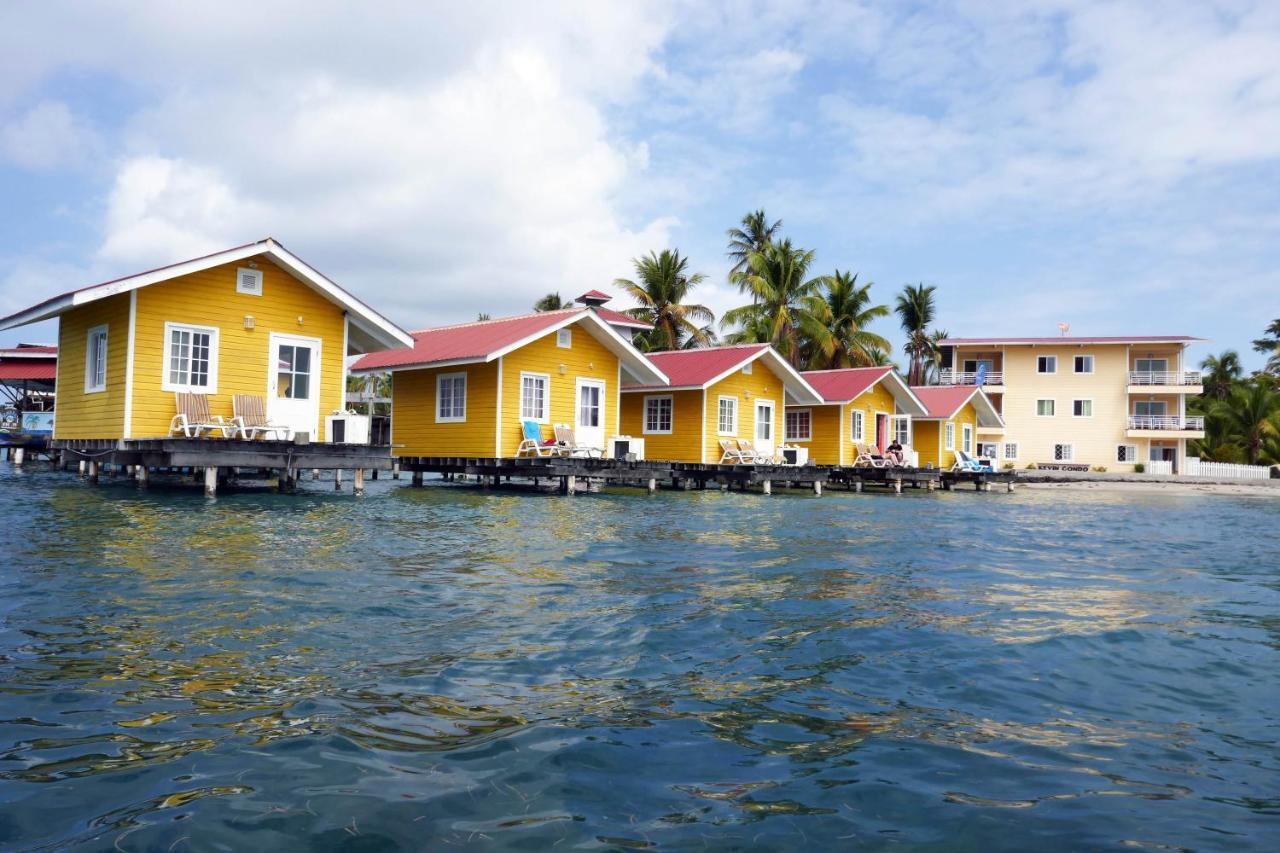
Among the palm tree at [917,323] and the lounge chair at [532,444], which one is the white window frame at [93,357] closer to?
the lounge chair at [532,444]

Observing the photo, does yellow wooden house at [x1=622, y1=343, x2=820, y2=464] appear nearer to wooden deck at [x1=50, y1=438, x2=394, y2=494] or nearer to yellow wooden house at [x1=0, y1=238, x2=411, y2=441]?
yellow wooden house at [x1=0, y1=238, x2=411, y2=441]

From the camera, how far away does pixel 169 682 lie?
195 inches

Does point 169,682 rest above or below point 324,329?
below

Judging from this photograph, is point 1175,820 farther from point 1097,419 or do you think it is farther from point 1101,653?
point 1097,419

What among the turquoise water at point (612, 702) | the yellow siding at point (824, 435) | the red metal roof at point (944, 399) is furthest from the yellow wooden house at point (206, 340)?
the red metal roof at point (944, 399)

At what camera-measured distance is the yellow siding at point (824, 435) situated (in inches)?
1394

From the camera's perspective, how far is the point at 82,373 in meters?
19.7

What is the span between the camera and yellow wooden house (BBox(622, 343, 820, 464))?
96.5 ft

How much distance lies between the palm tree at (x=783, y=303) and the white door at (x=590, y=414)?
20.0m

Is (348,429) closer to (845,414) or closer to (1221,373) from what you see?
(845,414)

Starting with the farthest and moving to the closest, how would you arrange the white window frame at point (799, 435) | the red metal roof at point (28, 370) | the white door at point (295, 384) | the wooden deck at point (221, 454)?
the white window frame at point (799, 435) → the red metal roof at point (28, 370) → the white door at point (295, 384) → the wooden deck at point (221, 454)

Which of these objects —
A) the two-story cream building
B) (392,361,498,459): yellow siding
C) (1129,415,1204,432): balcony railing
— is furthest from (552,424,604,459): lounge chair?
(1129,415,1204,432): balcony railing

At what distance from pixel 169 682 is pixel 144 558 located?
476cm

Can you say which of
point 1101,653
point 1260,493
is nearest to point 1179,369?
point 1260,493
